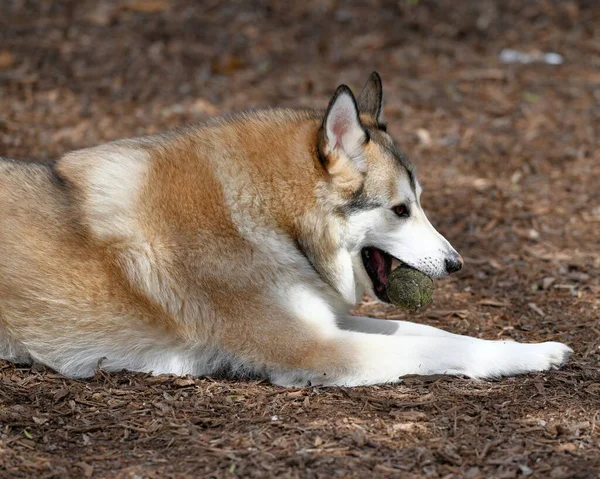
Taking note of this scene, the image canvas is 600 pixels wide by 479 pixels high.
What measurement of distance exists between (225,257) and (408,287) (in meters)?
1.02

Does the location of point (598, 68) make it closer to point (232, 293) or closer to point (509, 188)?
point (509, 188)

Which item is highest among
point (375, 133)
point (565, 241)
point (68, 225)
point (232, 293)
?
point (375, 133)

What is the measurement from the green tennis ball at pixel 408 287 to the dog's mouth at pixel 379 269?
71 mm

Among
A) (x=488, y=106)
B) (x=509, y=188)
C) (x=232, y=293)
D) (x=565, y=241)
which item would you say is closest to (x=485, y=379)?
(x=232, y=293)

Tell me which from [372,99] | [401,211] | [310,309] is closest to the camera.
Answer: [310,309]

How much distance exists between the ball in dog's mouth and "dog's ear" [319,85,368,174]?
1.76 ft

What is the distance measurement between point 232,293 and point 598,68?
7.51 m

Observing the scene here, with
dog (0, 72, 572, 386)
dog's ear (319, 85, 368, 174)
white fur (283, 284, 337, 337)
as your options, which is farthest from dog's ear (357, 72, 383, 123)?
white fur (283, 284, 337, 337)

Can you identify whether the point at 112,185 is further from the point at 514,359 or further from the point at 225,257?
the point at 514,359

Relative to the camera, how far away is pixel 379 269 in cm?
484

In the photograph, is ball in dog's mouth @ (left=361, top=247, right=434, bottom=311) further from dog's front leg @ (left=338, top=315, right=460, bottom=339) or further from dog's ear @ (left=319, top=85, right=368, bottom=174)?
dog's ear @ (left=319, top=85, right=368, bottom=174)

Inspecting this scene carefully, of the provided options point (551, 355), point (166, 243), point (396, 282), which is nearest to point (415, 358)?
point (396, 282)

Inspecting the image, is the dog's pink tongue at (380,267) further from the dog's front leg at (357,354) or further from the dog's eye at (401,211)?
the dog's front leg at (357,354)

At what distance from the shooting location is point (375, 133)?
4.77 metres
